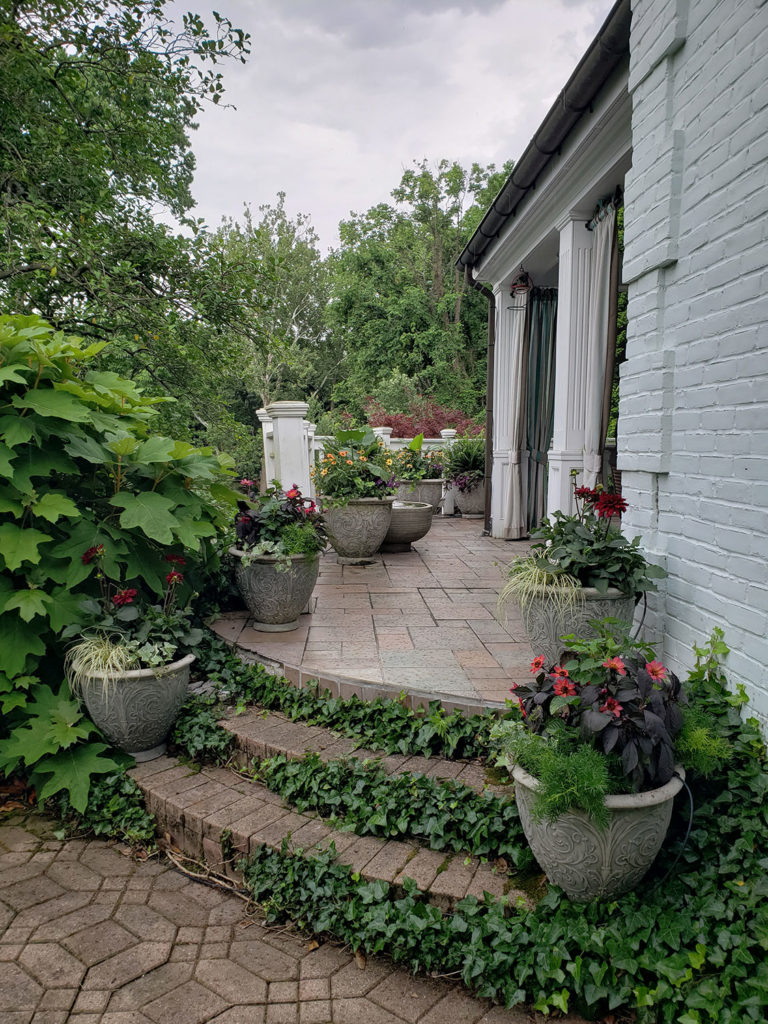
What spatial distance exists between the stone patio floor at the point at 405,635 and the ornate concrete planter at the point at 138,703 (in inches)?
22.1

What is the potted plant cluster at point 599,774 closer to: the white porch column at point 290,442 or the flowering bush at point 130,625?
the flowering bush at point 130,625

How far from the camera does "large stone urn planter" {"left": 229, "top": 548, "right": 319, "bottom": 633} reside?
339 cm

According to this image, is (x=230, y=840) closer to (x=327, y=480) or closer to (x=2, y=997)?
(x=2, y=997)

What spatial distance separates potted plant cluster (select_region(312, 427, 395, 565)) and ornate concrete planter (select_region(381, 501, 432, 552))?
1.14ft

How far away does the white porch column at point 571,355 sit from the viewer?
4.46 meters

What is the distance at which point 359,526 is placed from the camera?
5129 mm

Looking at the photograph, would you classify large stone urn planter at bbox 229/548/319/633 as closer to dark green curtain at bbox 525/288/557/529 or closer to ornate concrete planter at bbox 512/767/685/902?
ornate concrete planter at bbox 512/767/685/902

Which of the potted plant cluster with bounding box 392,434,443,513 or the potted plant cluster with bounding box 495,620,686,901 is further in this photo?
the potted plant cluster with bounding box 392,434,443,513

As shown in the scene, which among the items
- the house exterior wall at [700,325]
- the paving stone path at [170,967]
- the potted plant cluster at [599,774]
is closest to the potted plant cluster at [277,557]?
the paving stone path at [170,967]

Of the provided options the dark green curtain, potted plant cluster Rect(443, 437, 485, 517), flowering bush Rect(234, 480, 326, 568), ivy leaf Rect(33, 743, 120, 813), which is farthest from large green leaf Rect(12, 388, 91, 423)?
potted plant cluster Rect(443, 437, 485, 517)

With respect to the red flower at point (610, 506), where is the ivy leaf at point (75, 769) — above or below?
below

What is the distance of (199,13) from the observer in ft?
14.9

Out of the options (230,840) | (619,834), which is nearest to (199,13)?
(230,840)

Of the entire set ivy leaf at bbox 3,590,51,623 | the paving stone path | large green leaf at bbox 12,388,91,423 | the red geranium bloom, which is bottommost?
the paving stone path
